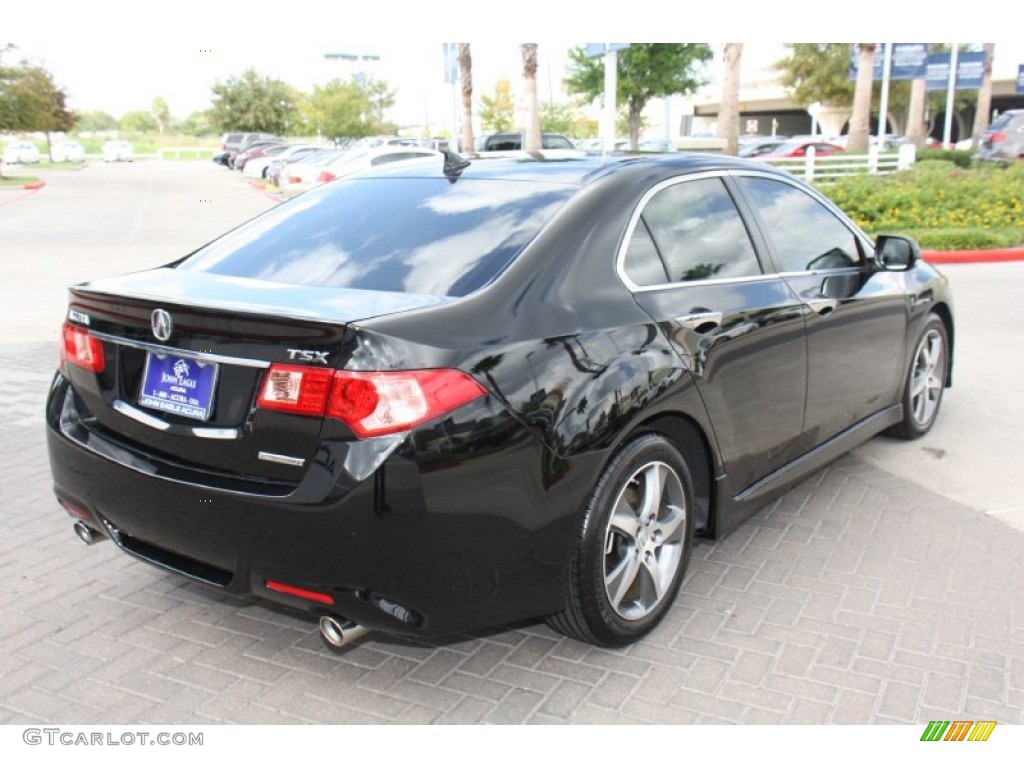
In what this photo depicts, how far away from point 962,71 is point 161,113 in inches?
4960

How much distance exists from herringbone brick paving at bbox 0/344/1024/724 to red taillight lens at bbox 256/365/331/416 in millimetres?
1018

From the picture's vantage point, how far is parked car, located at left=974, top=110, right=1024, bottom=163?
26609 mm


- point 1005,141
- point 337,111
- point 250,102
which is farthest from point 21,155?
point 1005,141

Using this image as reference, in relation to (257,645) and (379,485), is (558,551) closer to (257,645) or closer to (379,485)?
(379,485)

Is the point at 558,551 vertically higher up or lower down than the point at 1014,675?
higher up

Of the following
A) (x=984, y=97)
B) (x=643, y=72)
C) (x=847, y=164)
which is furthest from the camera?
(x=984, y=97)

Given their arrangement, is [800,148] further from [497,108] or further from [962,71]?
[497,108]

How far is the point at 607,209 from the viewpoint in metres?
3.49

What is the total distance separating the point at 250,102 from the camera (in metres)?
71.0

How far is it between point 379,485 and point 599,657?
1202 millimetres

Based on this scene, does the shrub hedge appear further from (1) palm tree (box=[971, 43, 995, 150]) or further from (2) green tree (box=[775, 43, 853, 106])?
(2) green tree (box=[775, 43, 853, 106])

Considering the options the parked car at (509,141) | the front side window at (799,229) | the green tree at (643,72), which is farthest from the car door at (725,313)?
the green tree at (643,72)

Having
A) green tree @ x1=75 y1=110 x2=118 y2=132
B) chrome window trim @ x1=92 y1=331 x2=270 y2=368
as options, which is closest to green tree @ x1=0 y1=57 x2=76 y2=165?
chrome window trim @ x1=92 y1=331 x2=270 y2=368
